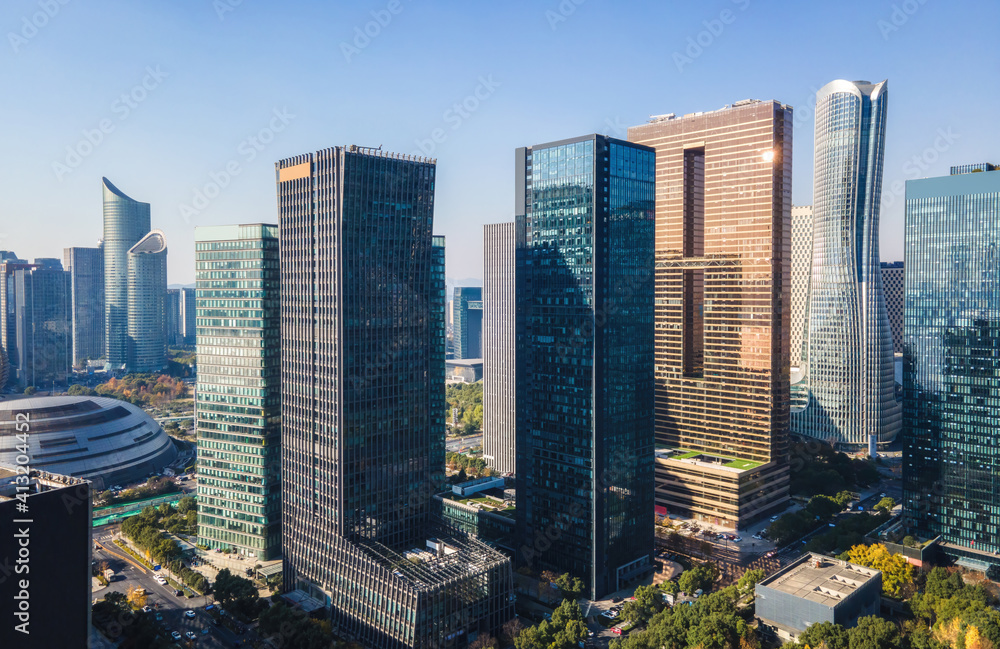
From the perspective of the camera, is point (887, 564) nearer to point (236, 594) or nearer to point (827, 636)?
point (827, 636)

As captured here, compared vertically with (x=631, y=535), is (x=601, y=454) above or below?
above

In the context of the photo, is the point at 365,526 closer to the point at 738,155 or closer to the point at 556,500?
the point at 556,500

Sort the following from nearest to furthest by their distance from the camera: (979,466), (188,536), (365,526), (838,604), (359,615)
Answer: (838,604) < (359,615) < (365,526) < (979,466) < (188,536)

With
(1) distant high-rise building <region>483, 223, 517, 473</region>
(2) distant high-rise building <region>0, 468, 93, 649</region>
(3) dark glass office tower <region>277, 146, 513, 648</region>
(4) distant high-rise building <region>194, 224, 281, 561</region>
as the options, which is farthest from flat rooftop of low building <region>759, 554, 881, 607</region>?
(1) distant high-rise building <region>483, 223, 517, 473</region>

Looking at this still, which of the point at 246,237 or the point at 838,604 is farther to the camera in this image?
the point at 246,237

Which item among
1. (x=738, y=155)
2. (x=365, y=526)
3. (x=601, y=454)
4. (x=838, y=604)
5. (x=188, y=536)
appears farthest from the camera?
(x=738, y=155)

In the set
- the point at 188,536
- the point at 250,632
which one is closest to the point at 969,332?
the point at 250,632

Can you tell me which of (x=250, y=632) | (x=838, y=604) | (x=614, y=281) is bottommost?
(x=250, y=632)

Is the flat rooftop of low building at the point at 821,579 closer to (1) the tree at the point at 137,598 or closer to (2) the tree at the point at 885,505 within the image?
(2) the tree at the point at 885,505
